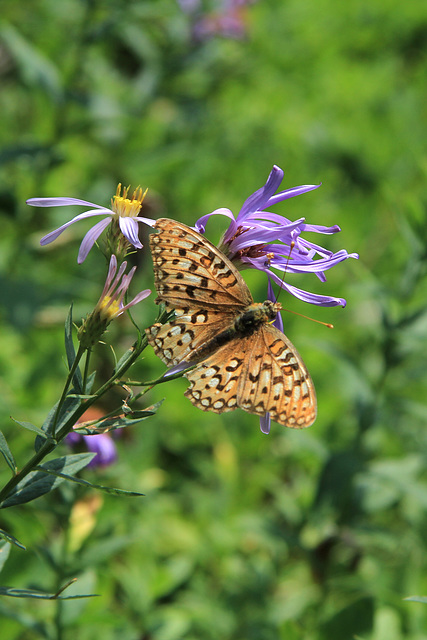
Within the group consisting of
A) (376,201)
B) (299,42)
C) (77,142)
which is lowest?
(376,201)

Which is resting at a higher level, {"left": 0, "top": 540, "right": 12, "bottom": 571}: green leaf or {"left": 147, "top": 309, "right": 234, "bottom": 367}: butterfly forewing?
{"left": 147, "top": 309, "right": 234, "bottom": 367}: butterfly forewing

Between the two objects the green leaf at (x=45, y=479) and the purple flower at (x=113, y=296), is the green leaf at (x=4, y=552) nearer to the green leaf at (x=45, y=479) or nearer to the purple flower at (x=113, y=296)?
the green leaf at (x=45, y=479)

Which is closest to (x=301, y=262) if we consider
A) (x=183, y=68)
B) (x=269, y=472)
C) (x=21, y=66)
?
Answer: (x=21, y=66)

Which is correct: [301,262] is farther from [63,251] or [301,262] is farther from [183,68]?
[183,68]

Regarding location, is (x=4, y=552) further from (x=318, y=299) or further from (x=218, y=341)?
(x=318, y=299)

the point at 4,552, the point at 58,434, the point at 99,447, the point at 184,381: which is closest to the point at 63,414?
the point at 58,434

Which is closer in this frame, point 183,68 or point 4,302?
point 4,302

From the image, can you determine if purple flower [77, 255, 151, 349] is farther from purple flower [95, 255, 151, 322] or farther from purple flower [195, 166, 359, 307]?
purple flower [195, 166, 359, 307]

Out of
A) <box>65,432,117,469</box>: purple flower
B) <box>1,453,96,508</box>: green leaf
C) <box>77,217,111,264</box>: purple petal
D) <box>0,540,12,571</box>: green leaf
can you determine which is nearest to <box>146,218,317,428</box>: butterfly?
<box>77,217,111,264</box>: purple petal
